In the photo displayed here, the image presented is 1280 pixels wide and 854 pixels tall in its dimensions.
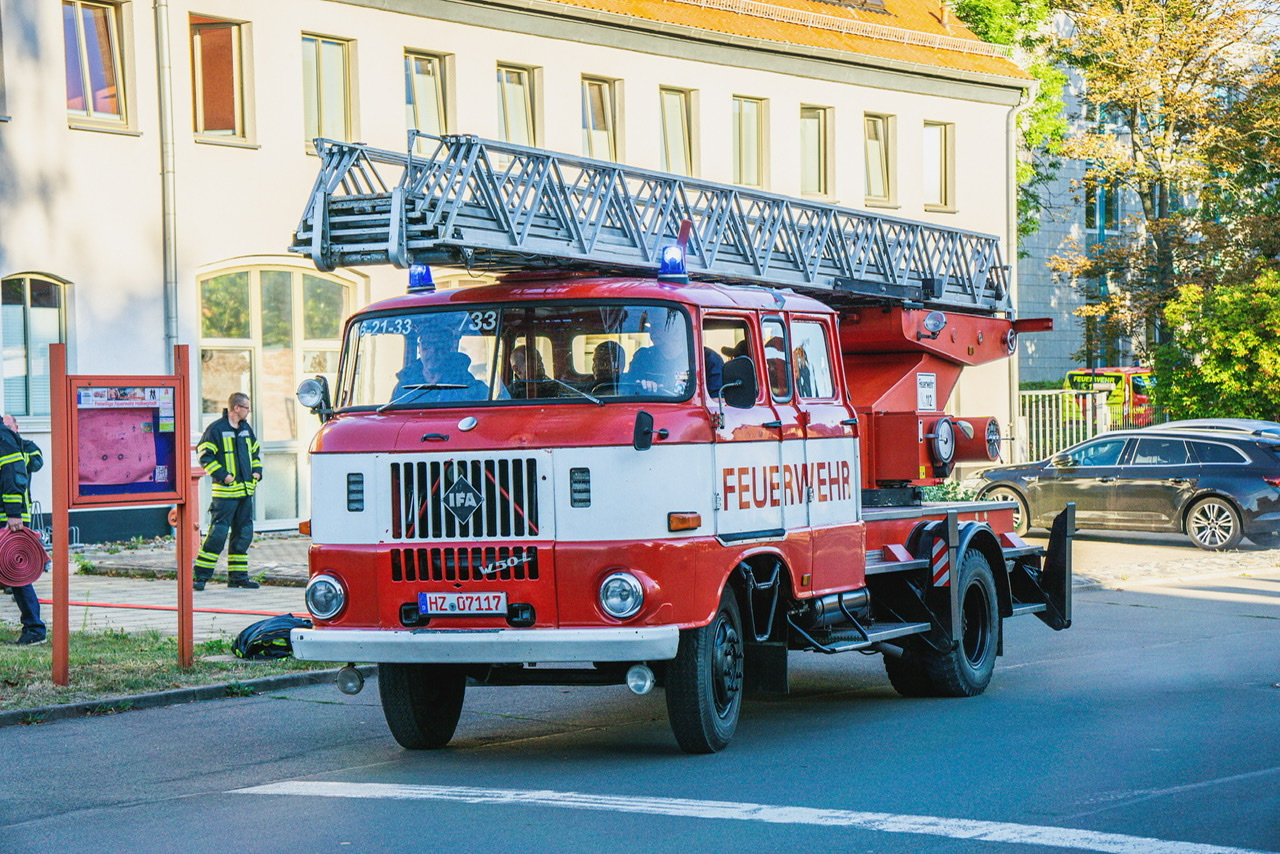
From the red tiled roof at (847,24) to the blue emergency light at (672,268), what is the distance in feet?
60.7

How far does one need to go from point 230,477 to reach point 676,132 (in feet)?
45.5

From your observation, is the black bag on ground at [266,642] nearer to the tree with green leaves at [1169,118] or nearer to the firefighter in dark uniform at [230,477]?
the firefighter in dark uniform at [230,477]

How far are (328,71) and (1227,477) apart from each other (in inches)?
535

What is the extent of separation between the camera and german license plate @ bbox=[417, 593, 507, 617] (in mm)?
Result: 8320

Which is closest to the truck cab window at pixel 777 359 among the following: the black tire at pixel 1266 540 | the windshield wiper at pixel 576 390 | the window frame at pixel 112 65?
the windshield wiper at pixel 576 390

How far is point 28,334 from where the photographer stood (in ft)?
70.7

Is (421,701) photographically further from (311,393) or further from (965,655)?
(965,655)

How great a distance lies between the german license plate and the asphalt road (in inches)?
32.2

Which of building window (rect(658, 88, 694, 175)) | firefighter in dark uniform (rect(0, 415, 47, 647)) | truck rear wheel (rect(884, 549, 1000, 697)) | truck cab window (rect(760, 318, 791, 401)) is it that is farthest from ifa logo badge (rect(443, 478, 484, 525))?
building window (rect(658, 88, 694, 175))

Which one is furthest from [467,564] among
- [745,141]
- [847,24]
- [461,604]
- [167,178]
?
[847,24]

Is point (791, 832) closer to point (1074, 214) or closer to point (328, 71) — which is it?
point (328, 71)

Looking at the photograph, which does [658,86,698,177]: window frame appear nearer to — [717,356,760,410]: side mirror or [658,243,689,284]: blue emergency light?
[658,243,689,284]: blue emergency light

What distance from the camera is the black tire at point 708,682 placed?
8.44 m

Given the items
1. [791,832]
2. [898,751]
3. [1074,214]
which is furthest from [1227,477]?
[1074,214]
